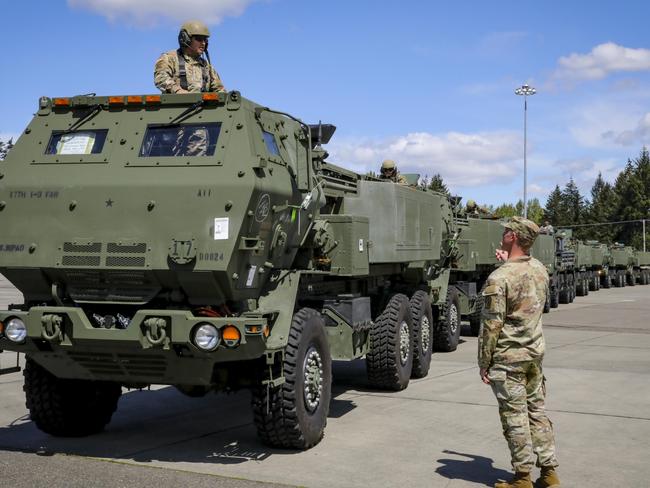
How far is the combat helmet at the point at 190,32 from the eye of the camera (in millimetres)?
7820

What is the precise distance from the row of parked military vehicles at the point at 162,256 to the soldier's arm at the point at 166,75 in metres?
0.61

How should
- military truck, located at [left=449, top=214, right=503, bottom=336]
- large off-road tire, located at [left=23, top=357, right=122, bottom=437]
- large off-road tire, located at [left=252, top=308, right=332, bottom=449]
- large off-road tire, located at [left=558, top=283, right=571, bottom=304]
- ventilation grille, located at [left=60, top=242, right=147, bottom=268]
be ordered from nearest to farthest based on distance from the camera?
ventilation grille, located at [left=60, top=242, right=147, bottom=268] → large off-road tire, located at [left=252, top=308, right=332, bottom=449] → large off-road tire, located at [left=23, top=357, right=122, bottom=437] → military truck, located at [left=449, top=214, right=503, bottom=336] → large off-road tire, located at [left=558, top=283, right=571, bottom=304]

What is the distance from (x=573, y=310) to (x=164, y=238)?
802 inches

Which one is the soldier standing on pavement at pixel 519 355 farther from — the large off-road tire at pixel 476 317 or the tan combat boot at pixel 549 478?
the large off-road tire at pixel 476 317

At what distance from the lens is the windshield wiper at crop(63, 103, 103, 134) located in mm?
7070

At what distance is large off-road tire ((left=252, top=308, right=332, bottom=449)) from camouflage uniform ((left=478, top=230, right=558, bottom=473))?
1.66 meters

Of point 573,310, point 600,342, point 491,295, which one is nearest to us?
point 491,295

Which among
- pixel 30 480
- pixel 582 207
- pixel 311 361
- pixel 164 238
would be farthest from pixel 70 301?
pixel 582 207

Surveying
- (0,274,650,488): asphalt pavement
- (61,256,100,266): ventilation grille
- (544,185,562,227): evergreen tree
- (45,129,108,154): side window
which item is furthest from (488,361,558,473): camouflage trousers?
(544,185,562,227): evergreen tree

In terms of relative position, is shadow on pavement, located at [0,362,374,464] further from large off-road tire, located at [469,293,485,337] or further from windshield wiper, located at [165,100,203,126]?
large off-road tire, located at [469,293,485,337]

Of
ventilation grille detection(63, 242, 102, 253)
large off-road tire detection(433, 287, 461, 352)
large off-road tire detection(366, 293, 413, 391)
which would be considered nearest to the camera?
ventilation grille detection(63, 242, 102, 253)

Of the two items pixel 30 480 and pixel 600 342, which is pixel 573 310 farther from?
pixel 30 480

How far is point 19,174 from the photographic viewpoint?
22.4 feet

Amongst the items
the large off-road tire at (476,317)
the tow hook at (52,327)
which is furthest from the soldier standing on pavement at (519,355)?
the large off-road tire at (476,317)
